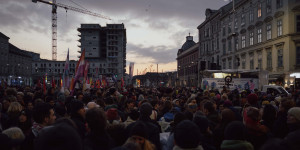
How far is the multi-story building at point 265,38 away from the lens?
1196 inches

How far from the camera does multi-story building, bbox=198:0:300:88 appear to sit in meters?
30.4

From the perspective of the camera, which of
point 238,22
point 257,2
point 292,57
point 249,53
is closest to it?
point 292,57

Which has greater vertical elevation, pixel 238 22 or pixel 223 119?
pixel 238 22

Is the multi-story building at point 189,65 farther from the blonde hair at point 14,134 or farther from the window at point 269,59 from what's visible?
the blonde hair at point 14,134

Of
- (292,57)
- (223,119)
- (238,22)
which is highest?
(238,22)

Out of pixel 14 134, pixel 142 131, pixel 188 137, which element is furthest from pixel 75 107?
pixel 188 137

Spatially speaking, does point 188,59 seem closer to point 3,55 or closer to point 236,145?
point 3,55

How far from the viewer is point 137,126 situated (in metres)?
3.67

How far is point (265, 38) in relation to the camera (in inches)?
1421

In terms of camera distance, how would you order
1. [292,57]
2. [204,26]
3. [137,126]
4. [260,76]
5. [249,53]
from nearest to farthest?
[137,126]
[260,76]
[292,57]
[249,53]
[204,26]

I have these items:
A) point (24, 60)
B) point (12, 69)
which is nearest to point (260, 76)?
point (12, 69)

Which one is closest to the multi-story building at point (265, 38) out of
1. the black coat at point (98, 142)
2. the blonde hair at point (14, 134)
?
the black coat at point (98, 142)

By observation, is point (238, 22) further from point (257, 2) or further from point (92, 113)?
point (92, 113)

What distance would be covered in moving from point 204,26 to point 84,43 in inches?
2735
